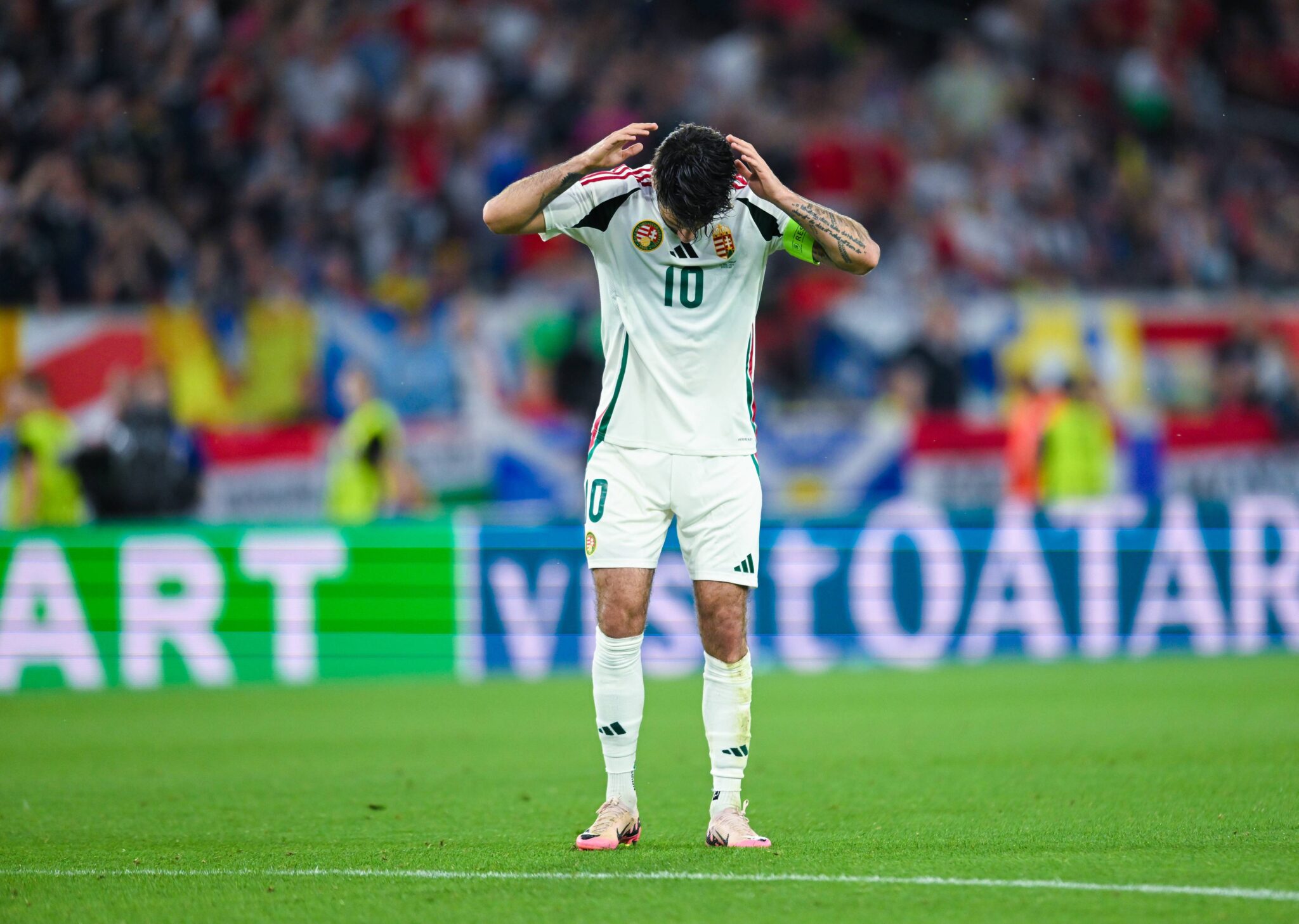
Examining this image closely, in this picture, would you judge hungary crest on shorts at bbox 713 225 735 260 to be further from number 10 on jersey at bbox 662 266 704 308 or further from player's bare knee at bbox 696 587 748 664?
player's bare knee at bbox 696 587 748 664

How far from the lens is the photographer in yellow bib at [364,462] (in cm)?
1202

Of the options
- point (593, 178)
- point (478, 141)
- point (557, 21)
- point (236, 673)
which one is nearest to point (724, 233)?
point (593, 178)

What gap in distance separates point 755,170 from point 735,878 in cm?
202

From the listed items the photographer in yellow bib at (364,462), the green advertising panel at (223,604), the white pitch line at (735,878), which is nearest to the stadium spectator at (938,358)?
the photographer in yellow bib at (364,462)

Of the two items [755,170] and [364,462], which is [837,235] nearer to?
[755,170]

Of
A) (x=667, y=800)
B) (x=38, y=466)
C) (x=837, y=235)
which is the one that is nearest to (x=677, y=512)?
(x=837, y=235)

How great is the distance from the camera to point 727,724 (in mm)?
5273

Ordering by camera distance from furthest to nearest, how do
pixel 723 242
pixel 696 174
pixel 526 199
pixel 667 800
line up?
pixel 667 800
pixel 723 242
pixel 526 199
pixel 696 174

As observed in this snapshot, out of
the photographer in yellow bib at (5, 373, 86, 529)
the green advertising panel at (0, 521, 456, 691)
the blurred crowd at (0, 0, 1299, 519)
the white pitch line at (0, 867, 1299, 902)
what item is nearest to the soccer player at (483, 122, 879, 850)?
the white pitch line at (0, 867, 1299, 902)

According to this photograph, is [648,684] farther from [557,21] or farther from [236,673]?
[557,21]

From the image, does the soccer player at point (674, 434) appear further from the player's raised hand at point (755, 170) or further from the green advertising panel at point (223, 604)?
the green advertising panel at point (223, 604)

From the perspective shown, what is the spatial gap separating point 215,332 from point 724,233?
9145 mm

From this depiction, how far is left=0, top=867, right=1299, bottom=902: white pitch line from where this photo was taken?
168 inches

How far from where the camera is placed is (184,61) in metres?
15.6
